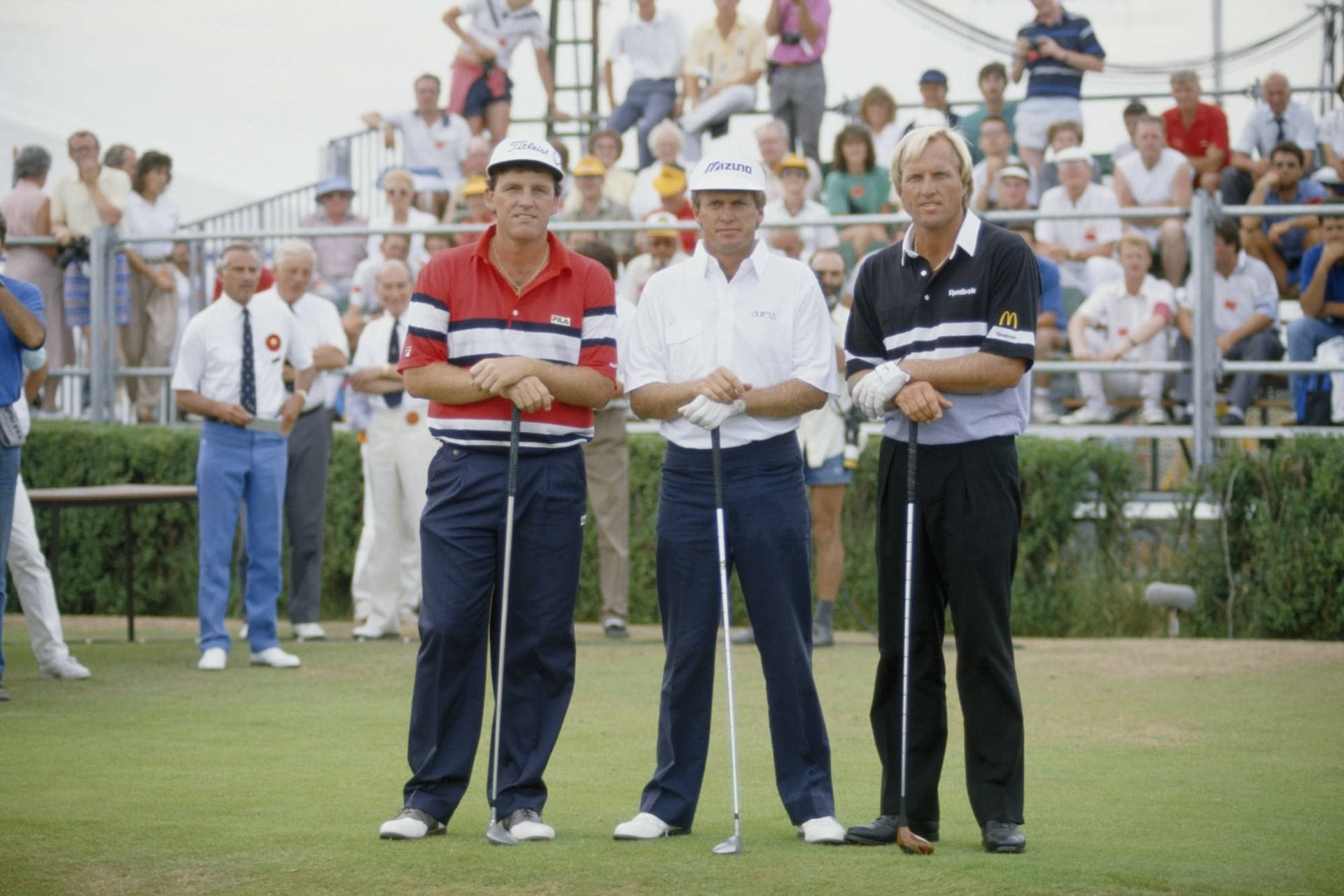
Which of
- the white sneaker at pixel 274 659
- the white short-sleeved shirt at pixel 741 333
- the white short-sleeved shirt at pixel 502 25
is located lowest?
the white sneaker at pixel 274 659

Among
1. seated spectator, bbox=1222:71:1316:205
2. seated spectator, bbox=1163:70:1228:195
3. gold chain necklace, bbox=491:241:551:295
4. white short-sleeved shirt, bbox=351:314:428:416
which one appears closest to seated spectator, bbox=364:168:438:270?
white short-sleeved shirt, bbox=351:314:428:416

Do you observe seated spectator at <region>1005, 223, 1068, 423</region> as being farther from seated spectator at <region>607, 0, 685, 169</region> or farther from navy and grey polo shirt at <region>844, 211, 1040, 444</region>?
navy and grey polo shirt at <region>844, 211, 1040, 444</region>

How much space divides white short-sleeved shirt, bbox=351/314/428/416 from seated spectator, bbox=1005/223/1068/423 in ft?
15.0

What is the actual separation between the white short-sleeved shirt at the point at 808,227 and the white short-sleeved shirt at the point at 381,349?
2.92 m

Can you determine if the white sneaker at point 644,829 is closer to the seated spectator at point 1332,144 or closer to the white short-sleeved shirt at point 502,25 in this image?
the seated spectator at point 1332,144

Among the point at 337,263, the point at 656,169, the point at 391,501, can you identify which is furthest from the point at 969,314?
the point at 656,169

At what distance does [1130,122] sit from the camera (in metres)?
14.6

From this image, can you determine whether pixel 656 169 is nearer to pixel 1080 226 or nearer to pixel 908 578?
pixel 1080 226

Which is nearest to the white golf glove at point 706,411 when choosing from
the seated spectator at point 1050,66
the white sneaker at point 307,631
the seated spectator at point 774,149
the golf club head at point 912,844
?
the golf club head at point 912,844

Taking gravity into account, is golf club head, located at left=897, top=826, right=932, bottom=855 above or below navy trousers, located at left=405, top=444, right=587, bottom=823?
below

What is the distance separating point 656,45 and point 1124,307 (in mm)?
6678

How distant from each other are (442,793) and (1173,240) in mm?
8392

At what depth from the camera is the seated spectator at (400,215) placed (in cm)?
1398

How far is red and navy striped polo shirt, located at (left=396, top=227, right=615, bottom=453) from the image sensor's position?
5566 mm
